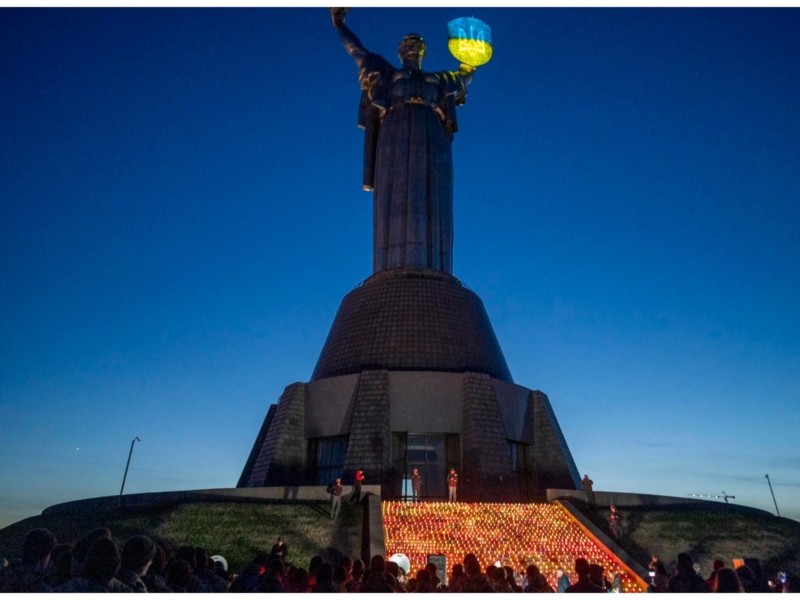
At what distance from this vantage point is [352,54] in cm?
3441

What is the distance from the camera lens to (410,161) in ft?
106

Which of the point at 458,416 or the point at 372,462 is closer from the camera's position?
the point at 372,462

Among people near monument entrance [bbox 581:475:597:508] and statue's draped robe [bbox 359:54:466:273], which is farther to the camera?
statue's draped robe [bbox 359:54:466:273]

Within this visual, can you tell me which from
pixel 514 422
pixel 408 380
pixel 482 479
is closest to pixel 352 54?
pixel 408 380

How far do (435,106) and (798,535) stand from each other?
2591 centimetres

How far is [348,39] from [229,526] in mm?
28632

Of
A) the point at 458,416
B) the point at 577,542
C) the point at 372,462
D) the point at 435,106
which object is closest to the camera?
the point at 577,542

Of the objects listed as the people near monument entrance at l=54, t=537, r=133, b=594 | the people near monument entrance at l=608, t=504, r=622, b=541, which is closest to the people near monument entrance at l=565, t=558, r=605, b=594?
the people near monument entrance at l=54, t=537, r=133, b=594

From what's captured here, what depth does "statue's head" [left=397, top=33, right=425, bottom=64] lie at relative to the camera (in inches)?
1359

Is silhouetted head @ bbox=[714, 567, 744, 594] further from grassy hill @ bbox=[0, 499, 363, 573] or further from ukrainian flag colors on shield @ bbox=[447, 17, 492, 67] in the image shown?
ukrainian flag colors on shield @ bbox=[447, 17, 492, 67]

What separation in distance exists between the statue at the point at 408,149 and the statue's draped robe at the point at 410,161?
5 centimetres

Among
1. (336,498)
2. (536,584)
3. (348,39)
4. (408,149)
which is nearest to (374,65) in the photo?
(348,39)

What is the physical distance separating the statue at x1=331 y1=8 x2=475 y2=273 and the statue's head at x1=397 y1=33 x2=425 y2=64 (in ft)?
0.18

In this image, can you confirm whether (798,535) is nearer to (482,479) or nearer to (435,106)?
(482,479)
